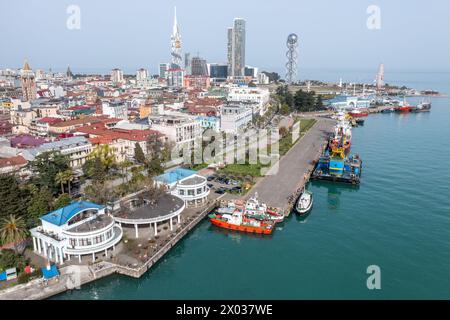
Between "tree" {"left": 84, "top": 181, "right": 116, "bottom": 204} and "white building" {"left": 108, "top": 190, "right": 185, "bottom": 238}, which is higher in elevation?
"tree" {"left": 84, "top": 181, "right": 116, "bottom": 204}

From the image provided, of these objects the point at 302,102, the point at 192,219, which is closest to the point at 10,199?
the point at 192,219

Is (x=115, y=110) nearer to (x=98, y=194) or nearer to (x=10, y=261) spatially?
(x=98, y=194)

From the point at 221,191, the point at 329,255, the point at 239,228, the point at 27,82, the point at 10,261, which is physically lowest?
the point at 329,255

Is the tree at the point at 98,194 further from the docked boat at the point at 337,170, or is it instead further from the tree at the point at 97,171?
the docked boat at the point at 337,170

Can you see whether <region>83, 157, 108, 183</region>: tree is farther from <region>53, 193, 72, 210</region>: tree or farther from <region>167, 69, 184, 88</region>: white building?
<region>167, 69, 184, 88</region>: white building

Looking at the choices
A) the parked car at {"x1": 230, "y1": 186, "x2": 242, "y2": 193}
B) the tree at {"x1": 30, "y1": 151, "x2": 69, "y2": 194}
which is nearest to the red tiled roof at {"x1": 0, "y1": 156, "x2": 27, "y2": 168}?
the tree at {"x1": 30, "y1": 151, "x2": 69, "y2": 194}

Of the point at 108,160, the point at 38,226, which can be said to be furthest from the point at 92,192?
the point at 108,160
